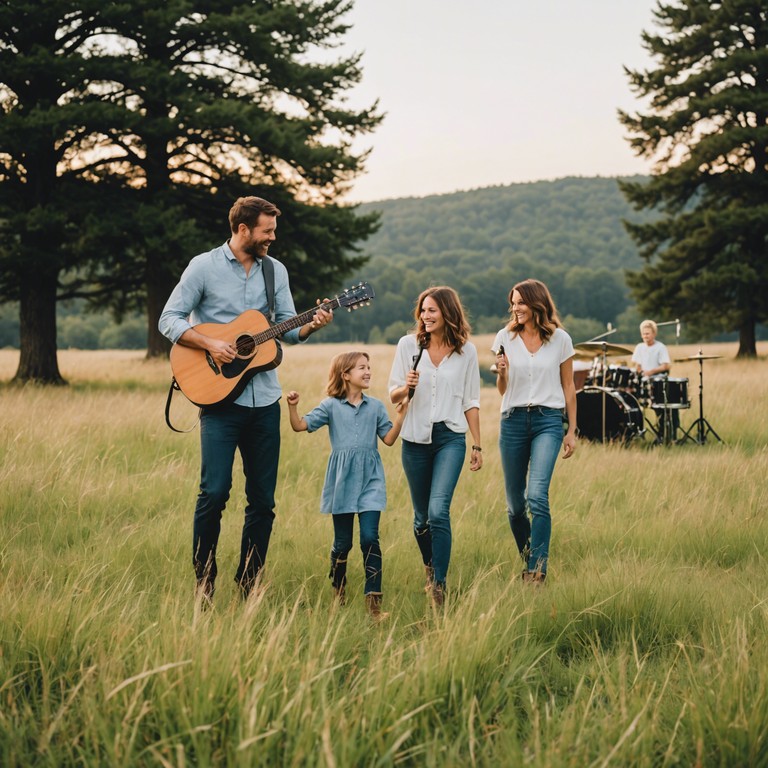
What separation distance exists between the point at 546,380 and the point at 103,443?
16.1 feet

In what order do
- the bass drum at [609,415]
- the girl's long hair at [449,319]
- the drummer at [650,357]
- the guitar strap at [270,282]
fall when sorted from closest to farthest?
the guitar strap at [270,282], the girl's long hair at [449,319], the bass drum at [609,415], the drummer at [650,357]

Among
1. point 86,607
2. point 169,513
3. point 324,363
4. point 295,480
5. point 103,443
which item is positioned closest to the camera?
point 86,607

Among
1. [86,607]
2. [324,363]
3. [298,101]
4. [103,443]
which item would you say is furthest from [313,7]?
[86,607]

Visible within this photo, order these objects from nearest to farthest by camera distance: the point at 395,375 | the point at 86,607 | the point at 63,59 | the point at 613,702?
1. the point at 613,702
2. the point at 86,607
3. the point at 395,375
4. the point at 63,59

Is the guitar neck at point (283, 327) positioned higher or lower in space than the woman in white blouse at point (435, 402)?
higher

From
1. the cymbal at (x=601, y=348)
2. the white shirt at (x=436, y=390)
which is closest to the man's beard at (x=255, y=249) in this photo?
the white shirt at (x=436, y=390)

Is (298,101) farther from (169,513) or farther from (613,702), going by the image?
(613,702)

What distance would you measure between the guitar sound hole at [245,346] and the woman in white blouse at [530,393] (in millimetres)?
1621

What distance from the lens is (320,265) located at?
772 inches

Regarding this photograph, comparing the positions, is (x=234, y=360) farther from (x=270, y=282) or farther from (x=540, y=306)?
(x=540, y=306)

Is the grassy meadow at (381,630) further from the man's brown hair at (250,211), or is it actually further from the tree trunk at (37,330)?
the tree trunk at (37,330)

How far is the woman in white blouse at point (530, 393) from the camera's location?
5.18m

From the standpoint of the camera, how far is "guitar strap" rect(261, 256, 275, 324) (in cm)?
470

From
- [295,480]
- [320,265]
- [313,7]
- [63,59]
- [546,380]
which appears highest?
[313,7]
